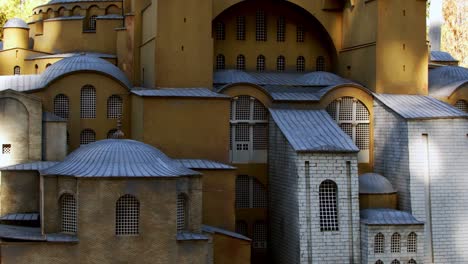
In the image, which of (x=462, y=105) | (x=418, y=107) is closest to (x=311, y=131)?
(x=418, y=107)

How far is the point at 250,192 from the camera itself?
112ft

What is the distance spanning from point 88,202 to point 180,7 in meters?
11.8

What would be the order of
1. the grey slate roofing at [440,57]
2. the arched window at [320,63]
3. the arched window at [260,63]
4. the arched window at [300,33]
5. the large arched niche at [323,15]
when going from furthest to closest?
→ 1. the grey slate roofing at [440,57]
2. the arched window at [320,63]
3. the arched window at [300,33]
4. the arched window at [260,63]
5. the large arched niche at [323,15]

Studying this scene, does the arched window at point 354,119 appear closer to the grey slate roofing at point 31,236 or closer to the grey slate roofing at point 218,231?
the grey slate roofing at point 218,231

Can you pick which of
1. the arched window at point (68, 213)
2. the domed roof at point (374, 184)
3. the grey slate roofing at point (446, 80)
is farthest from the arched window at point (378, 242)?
the arched window at point (68, 213)

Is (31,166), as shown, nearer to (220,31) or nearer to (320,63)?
(220,31)

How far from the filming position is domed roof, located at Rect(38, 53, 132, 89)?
32375 millimetres

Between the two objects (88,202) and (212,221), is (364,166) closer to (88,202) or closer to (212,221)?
(212,221)

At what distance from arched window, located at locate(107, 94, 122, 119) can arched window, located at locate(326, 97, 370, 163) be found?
9533 millimetres

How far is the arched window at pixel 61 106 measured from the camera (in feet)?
106

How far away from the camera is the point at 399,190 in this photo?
32219mm

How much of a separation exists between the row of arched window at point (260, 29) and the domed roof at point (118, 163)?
11.8m

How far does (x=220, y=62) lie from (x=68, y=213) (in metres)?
14.5

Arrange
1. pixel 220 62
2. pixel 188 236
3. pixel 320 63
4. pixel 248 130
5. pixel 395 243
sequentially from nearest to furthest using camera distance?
pixel 188 236 < pixel 395 243 < pixel 248 130 < pixel 220 62 < pixel 320 63
